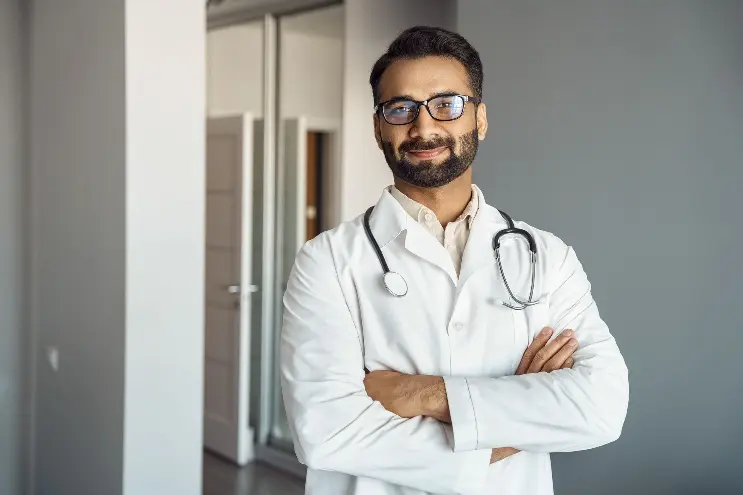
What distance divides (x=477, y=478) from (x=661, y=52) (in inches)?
58.8

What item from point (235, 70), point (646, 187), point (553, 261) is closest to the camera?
point (553, 261)

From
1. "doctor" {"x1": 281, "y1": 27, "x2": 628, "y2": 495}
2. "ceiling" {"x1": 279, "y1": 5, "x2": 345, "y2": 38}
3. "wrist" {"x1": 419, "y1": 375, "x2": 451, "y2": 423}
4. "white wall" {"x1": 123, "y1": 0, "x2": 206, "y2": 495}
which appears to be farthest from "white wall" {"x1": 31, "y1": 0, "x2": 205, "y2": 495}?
"wrist" {"x1": 419, "y1": 375, "x2": 451, "y2": 423}

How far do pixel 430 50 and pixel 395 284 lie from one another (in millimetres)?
407

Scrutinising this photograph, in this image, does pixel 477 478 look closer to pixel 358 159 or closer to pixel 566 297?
pixel 566 297

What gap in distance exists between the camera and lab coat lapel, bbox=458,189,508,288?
1.43m

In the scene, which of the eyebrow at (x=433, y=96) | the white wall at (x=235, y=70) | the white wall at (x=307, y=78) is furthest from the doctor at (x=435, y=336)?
the white wall at (x=235, y=70)

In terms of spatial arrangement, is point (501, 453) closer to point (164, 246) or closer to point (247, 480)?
point (164, 246)

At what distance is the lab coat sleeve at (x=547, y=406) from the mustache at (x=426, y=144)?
15.3 inches

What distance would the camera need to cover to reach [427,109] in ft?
4.47

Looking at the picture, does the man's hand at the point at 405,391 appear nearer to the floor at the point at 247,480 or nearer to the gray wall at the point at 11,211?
the gray wall at the point at 11,211

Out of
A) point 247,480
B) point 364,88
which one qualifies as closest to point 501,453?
point 364,88

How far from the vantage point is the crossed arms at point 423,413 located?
51.2 inches

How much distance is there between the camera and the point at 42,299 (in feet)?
10.8

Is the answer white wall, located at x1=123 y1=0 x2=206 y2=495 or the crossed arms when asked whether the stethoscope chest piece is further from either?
white wall, located at x1=123 y1=0 x2=206 y2=495
